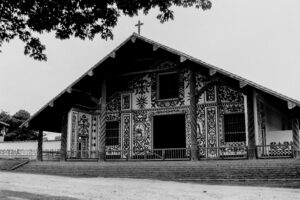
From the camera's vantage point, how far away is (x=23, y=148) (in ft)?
113

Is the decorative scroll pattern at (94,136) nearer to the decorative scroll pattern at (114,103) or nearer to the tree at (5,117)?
the decorative scroll pattern at (114,103)

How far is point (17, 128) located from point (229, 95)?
121 ft

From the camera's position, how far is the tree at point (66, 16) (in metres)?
7.17

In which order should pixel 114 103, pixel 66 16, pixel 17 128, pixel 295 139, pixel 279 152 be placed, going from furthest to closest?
pixel 17 128
pixel 114 103
pixel 279 152
pixel 295 139
pixel 66 16

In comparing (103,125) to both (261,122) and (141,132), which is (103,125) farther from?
(261,122)

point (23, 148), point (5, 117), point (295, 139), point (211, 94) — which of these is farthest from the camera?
point (5, 117)

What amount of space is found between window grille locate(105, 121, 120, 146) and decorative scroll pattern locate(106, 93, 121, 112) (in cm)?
83

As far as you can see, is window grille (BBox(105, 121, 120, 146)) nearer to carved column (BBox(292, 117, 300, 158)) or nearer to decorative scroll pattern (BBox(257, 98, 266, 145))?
decorative scroll pattern (BBox(257, 98, 266, 145))

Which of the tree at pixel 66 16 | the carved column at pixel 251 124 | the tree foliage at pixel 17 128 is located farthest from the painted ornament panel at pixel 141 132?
the tree foliage at pixel 17 128

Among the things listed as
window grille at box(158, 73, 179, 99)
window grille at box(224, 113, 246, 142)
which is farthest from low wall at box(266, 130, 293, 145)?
window grille at box(158, 73, 179, 99)

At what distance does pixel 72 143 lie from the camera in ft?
80.6

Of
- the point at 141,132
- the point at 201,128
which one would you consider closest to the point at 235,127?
the point at 201,128

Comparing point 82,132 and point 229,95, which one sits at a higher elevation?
point 229,95

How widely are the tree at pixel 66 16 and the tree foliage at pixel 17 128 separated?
143 ft
